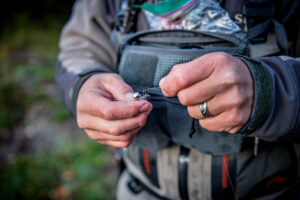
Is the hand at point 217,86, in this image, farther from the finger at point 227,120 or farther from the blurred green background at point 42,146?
the blurred green background at point 42,146

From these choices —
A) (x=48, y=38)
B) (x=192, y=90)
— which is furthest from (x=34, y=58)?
(x=192, y=90)

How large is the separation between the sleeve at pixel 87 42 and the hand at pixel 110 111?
0.44 metres

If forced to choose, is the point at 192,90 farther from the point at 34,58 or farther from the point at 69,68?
the point at 34,58

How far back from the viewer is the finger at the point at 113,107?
0.83 m

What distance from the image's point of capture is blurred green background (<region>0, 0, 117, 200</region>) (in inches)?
109

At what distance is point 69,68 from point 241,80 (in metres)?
1.18

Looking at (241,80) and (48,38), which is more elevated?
(241,80)

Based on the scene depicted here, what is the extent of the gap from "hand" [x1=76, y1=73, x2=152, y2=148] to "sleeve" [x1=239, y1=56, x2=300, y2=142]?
A: 16.8 inches

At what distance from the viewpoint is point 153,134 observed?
113 cm

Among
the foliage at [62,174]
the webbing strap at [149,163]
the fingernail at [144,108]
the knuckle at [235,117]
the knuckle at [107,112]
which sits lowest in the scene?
the foliage at [62,174]

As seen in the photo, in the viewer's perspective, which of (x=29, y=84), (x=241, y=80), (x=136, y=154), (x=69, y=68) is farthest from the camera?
(x=29, y=84)

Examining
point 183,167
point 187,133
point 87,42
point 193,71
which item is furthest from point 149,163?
point 87,42

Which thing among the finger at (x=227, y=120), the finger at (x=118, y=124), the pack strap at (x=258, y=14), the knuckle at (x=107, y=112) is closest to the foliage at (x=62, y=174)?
the finger at (x=118, y=124)

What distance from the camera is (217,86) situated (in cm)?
67
